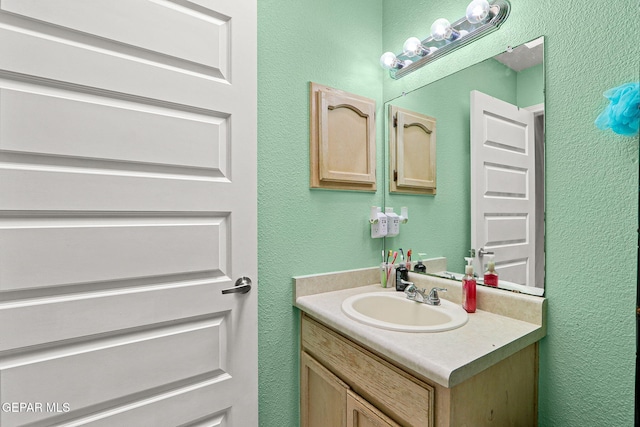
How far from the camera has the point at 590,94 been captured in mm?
978

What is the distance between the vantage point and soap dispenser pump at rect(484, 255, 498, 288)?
4.08 ft

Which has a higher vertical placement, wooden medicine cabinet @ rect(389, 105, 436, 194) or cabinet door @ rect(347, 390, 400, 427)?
wooden medicine cabinet @ rect(389, 105, 436, 194)

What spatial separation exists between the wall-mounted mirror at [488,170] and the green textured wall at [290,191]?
1.36 feet

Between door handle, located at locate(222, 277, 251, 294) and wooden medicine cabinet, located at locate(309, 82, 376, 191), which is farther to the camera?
wooden medicine cabinet, located at locate(309, 82, 376, 191)

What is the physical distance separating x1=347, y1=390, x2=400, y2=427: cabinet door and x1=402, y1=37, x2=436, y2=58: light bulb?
5.00ft

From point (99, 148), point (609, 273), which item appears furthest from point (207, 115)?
point (609, 273)

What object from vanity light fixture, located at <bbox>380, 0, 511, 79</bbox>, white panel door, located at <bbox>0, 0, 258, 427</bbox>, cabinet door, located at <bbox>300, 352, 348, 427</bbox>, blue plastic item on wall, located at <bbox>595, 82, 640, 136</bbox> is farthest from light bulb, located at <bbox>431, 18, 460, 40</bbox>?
cabinet door, located at <bbox>300, 352, 348, 427</bbox>

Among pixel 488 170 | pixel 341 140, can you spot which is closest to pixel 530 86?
pixel 488 170

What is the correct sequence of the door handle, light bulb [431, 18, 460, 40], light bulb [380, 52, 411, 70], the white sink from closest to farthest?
the white sink < the door handle < light bulb [431, 18, 460, 40] < light bulb [380, 52, 411, 70]

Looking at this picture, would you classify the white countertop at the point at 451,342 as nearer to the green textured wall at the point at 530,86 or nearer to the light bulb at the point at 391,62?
the green textured wall at the point at 530,86

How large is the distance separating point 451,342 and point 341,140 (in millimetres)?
1044

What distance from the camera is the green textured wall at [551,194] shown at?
92 cm
